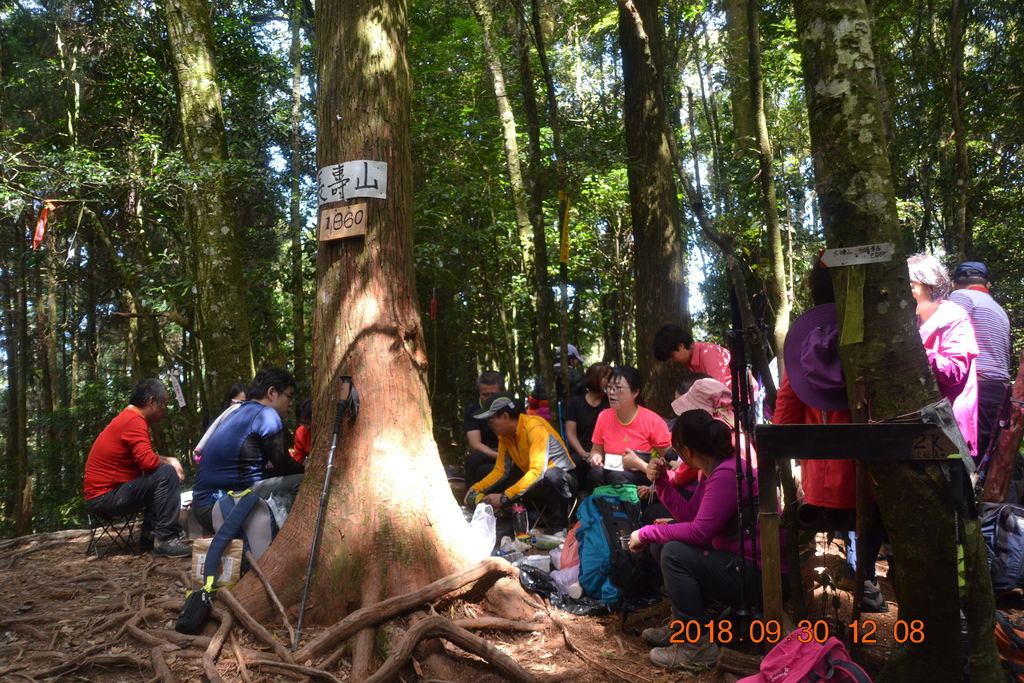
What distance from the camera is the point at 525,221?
10484mm

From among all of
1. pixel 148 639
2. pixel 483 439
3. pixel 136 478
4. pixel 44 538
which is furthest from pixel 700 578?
pixel 44 538

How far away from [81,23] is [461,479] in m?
10.9

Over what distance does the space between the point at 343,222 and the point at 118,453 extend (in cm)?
371

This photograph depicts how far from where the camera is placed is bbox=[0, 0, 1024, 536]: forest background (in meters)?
10.5

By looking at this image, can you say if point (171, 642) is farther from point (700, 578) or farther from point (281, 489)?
point (700, 578)

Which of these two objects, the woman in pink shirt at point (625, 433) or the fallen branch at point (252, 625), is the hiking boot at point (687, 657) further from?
the woman in pink shirt at point (625, 433)

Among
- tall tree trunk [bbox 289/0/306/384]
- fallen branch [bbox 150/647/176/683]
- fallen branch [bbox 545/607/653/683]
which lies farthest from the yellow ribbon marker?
tall tree trunk [bbox 289/0/306/384]

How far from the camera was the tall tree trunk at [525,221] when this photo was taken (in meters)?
7.63

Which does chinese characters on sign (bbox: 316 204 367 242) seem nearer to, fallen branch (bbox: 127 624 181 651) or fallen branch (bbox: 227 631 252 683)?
fallen branch (bbox: 227 631 252 683)

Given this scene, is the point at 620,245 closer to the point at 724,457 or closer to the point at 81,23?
the point at 81,23

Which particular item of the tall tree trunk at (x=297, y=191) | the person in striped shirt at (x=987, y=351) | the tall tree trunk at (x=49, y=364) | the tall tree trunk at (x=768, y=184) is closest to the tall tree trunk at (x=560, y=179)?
the tall tree trunk at (x=768, y=184)

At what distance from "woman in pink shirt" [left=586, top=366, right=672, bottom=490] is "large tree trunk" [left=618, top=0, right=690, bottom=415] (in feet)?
5.11

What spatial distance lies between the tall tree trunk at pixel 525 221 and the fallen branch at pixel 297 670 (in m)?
4.38

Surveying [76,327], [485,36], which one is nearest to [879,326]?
[485,36]
